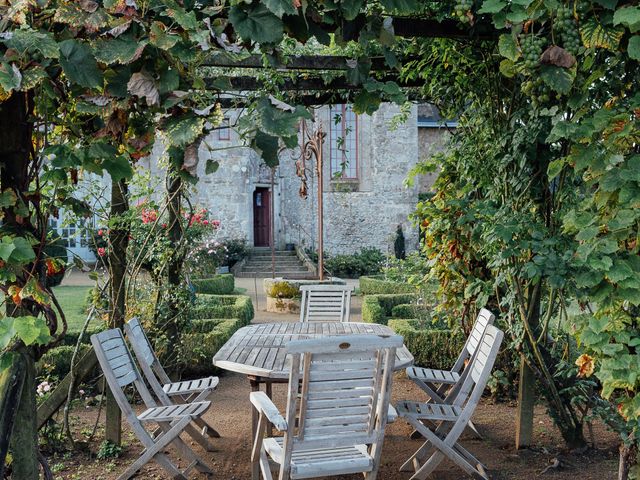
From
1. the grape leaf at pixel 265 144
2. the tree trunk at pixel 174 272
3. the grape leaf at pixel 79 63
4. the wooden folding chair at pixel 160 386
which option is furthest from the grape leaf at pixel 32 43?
the tree trunk at pixel 174 272

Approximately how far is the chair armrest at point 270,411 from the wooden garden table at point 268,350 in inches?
5.1

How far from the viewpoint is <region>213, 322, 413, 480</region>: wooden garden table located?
3.26 meters

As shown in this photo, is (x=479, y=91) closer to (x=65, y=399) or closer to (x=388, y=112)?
(x=65, y=399)

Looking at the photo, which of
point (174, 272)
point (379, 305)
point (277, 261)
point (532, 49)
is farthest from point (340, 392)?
point (277, 261)

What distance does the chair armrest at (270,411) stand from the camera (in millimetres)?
2674

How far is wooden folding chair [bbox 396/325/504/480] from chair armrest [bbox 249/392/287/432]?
0.75m

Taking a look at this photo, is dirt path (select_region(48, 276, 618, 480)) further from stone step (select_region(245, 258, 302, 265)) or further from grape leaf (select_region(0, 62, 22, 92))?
stone step (select_region(245, 258, 302, 265))

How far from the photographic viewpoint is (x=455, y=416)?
3.37 m

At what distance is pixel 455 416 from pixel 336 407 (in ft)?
3.18

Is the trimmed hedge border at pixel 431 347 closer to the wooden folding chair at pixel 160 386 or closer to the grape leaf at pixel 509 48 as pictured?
the wooden folding chair at pixel 160 386

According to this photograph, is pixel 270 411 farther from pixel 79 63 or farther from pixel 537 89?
pixel 537 89

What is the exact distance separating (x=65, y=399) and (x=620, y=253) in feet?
9.87

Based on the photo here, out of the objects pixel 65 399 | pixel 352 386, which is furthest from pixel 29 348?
pixel 65 399

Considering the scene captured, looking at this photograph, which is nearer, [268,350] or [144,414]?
[144,414]
